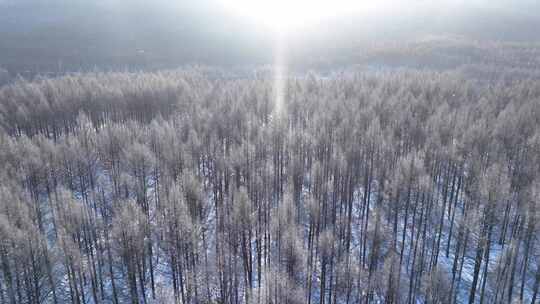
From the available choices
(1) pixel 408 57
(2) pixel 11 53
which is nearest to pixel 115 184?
(1) pixel 408 57

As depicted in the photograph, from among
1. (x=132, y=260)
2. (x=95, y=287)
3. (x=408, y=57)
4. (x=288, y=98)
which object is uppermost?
(x=408, y=57)

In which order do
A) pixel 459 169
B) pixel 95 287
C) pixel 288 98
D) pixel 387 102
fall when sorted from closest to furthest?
1. pixel 95 287
2. pixel 459 169
3. pixel 387 102
4. pixel 288 98

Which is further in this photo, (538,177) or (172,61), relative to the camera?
(172,61)

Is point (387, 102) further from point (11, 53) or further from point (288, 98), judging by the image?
point (11, 53)

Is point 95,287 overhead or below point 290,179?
below

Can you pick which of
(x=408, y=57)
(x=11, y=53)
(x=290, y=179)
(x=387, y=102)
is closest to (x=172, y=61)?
(x=11, y=53)

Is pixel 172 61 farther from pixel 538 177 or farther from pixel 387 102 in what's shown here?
pixel 538 177

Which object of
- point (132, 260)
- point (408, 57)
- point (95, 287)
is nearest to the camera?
point (132, 260)
